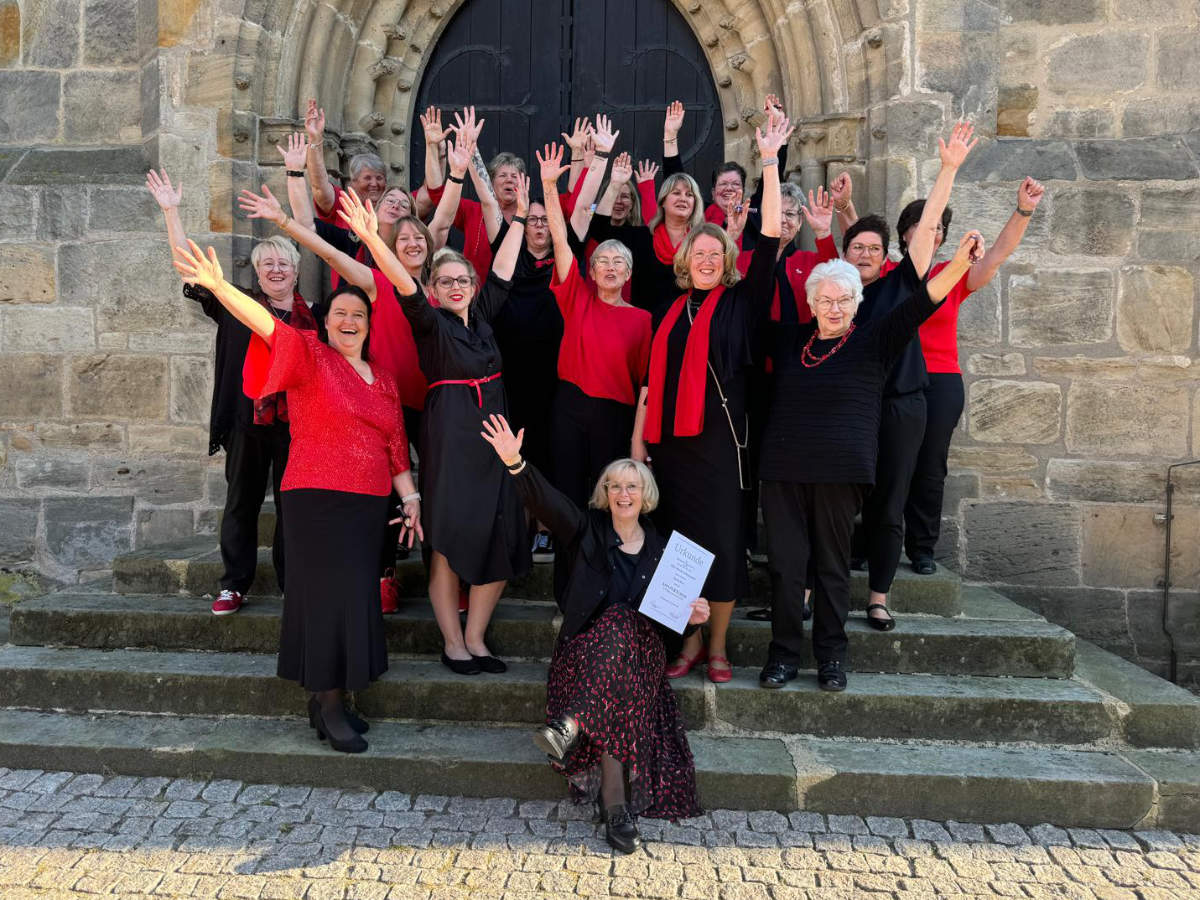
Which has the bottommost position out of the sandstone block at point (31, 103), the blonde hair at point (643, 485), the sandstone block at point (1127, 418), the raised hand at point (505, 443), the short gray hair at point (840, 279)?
the blonde hair at point (643, 485)

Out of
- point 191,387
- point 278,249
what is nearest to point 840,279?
point 278,249

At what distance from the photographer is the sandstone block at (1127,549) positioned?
16.3 ft

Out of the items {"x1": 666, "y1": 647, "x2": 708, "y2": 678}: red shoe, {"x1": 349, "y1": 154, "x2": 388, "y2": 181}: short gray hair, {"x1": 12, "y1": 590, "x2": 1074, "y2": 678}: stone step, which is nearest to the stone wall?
{"x1": 349, "y1": 154, "x2": 388, "y2": 181}: short gray hair

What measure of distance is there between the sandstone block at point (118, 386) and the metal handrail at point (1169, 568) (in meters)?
5.49

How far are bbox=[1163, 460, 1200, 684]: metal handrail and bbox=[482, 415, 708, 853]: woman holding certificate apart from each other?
2.98m

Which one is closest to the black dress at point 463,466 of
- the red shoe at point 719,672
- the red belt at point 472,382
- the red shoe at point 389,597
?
the red belt at point 472,382

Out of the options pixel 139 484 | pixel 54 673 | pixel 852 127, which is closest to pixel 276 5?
pixel 139 484

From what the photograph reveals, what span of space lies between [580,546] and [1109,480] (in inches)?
126

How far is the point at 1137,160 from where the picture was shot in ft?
16.2

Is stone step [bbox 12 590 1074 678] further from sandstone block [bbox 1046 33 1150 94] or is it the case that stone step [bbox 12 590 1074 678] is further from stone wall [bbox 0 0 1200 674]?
sandstone block [bbox 1046 33 1150 94]

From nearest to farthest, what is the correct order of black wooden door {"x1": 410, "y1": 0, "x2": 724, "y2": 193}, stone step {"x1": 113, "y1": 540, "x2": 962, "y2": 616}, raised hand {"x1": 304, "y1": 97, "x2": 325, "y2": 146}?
stone step {"x1": 113, "y1": 540, "x2": 962, "y2": 616} < raised hand {"x1": 304, "y1": 97, "x2": 325, "y2": 146} < black wooden door {"x1": 410, "y1": 0, "x2": 724, "y2": 193}

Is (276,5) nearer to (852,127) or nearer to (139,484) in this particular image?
(139,484)

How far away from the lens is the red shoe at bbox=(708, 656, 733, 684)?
3650mm

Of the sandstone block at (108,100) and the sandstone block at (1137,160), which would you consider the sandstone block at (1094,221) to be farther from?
the sandstone block at (108,100)
